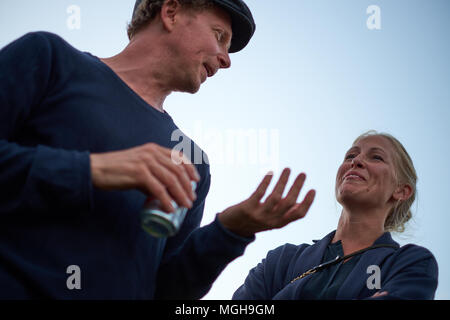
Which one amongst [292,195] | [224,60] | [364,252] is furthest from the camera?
[364,252]

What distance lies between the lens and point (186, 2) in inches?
82.7

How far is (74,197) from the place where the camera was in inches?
47.6

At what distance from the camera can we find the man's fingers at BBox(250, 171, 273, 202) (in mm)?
1509

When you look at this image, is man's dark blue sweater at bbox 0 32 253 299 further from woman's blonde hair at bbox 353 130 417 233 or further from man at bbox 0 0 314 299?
woman's blonde hair at bbox 353 130 417 233

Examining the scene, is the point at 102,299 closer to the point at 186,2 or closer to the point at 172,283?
the point at 172,283

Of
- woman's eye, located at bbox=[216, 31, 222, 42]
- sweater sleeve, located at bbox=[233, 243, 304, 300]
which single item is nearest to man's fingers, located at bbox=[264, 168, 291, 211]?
woman's eye, located at bbox=[216, 31, 222, 42]

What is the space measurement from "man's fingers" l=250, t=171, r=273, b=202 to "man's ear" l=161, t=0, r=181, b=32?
92cm

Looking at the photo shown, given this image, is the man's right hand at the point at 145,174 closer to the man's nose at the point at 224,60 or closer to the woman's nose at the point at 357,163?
the man's nose at the point at 224,60

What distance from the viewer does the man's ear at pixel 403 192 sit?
9.75ft

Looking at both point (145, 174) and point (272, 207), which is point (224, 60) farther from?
point (145, 174)

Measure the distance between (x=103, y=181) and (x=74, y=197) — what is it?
81 millimetres

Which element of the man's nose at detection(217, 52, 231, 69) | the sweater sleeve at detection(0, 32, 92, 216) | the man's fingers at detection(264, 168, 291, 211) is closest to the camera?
the sweater sleeve at detection(0, 32, 92, 216)

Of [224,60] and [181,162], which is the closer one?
[181,162]

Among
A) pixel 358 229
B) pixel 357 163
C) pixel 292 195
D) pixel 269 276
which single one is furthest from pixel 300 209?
pixel 357 163
